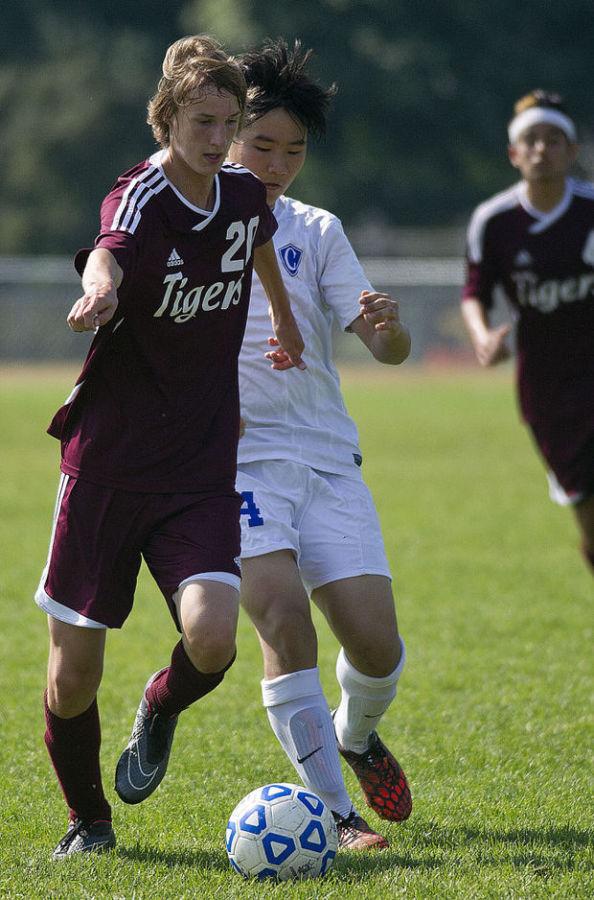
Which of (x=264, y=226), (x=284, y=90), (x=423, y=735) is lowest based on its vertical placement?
(x=423, y=735)

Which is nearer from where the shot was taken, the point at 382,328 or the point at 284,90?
the point at 382,328

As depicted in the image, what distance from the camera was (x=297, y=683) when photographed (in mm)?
3975

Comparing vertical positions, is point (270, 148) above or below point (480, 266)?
above

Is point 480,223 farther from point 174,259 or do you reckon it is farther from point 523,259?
point 174,259

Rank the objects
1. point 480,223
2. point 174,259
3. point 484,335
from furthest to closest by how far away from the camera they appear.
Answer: point 480,223, point 484,335, point 174,259

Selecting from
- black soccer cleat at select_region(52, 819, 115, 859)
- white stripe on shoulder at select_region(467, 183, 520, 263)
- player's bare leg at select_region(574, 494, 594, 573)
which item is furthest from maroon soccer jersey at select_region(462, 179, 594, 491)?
black soccer cleat at select_region(52, 819, 115, 859)

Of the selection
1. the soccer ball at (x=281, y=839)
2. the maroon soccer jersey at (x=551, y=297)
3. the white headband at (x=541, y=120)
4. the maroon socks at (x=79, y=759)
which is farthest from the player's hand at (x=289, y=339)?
the white headband at (x=541, y=120)

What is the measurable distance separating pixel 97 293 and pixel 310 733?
1.47 meters

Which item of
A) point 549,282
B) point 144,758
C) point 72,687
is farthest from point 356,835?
point 549,282

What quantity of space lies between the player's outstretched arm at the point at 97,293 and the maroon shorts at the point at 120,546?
0.61 metres

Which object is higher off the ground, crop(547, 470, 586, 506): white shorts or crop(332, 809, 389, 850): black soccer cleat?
crop(332, 809, 389, 850): black soccer cleat

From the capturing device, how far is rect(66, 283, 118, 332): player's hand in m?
3.14

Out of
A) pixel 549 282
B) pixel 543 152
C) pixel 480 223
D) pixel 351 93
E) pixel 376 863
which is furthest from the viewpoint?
pixel 351 93

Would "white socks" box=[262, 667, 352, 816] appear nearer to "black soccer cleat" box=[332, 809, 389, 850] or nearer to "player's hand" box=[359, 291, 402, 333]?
"black soccer cleat" box=[332, 809, 389, 850]
